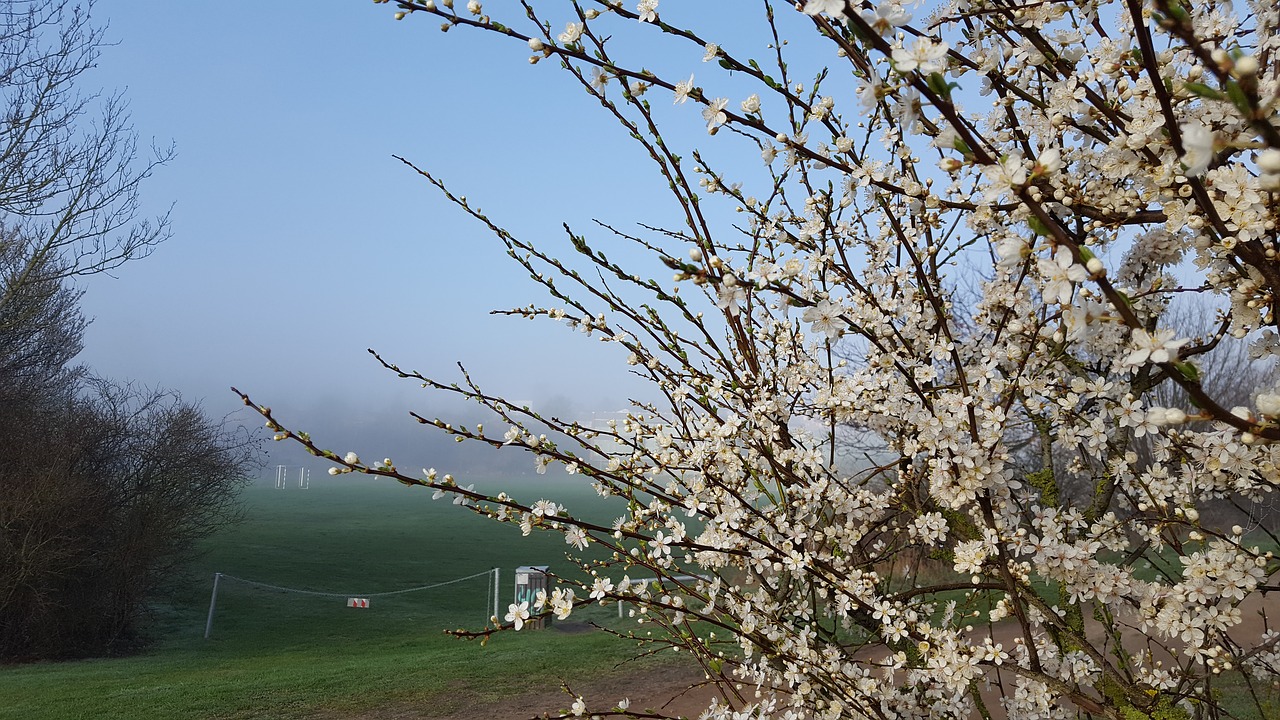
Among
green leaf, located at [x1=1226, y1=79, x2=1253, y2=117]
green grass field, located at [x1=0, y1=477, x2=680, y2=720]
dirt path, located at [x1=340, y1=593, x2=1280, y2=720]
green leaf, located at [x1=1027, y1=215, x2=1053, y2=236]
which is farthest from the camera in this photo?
green grass field, located at [x1=0, y1=477, x2=680, y2=720]

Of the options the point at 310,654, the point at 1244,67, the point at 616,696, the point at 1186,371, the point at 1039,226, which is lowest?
the point at 310,654

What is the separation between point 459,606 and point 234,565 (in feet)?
23.9

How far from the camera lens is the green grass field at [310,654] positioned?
7531 millimetres

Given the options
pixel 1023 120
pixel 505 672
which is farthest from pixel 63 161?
pixel 1023 120

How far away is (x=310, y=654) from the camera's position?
11.0 meters

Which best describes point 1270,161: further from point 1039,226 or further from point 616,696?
point 616,696

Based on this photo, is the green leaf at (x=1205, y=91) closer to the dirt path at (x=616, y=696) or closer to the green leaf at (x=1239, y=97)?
the green leaf at (x=1239, y=97)

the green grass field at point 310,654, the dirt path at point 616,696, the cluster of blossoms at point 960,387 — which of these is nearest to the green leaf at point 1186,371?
the cluster of blossoms at point 960,387

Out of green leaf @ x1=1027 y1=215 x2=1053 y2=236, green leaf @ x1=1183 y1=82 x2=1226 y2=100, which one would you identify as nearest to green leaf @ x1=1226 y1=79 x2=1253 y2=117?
green leaf @ x1=1183 y1=82 x2=1226 y2=100

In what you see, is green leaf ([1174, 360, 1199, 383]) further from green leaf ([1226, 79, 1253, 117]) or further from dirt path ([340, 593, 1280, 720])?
dirt path ([340, 593, 1280, 720])

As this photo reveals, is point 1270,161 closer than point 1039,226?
Yes

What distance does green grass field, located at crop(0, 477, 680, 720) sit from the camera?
753cm

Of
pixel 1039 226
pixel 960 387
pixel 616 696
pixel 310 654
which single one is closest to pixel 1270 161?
pixel 1039 226

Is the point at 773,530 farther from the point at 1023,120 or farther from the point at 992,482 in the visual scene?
the point at 1023,120
